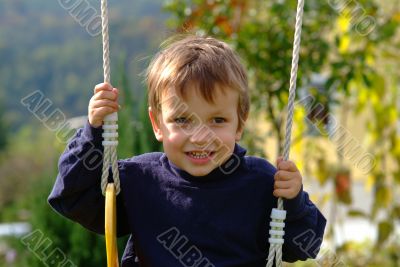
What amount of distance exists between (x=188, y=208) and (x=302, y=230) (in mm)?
326

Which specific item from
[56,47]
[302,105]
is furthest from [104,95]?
[56,47]

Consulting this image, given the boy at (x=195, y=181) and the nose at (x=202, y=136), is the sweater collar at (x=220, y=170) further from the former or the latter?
the nose at (x=202, y=136)

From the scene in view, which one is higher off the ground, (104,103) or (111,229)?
(104,103)

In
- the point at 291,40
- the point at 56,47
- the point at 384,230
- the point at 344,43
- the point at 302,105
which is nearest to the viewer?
the point at 291,40

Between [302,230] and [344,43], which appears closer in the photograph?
[302,230]

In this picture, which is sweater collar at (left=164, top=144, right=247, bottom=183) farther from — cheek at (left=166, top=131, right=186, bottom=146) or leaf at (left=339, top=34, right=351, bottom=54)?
leaf at (left=339, top=34, right=351, bottom=54)

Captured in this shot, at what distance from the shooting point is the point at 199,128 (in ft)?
5.70

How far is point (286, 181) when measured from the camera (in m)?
1.80

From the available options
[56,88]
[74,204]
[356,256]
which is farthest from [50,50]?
[74,204]

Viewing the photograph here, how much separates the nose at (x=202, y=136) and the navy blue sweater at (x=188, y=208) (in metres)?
0.13

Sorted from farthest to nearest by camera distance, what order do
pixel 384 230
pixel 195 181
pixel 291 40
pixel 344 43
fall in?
pixel 384 230, pixel 344 43, pixel 291 40, pixel 195 181

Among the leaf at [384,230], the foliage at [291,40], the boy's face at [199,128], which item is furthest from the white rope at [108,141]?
the leaf at [384,230]

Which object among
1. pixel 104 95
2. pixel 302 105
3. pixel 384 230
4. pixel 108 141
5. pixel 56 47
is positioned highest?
pixel 56 47

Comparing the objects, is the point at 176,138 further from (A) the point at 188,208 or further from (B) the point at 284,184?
(B) the point at 284,184
